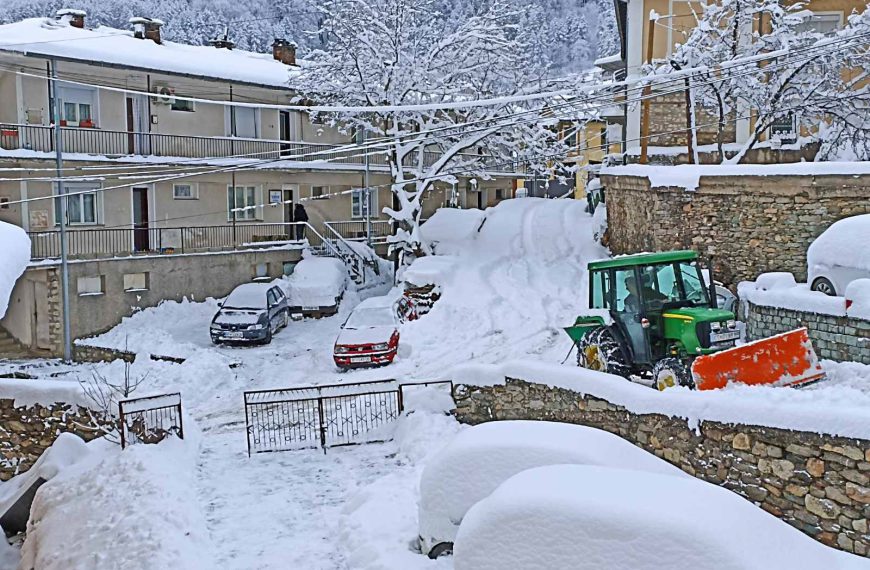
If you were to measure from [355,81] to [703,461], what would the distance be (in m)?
19.4

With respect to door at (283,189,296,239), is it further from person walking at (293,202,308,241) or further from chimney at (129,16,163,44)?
chimney at (129,16,163,44)

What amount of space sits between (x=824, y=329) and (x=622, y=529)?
9348 mm

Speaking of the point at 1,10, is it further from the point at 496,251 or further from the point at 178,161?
the point at 496,251

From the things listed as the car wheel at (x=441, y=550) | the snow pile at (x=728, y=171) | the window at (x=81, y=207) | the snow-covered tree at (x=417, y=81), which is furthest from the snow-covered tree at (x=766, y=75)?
the window at (x=81, y=207)

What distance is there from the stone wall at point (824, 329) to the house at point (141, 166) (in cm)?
1118

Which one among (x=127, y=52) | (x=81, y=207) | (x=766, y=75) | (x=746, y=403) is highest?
(x=127, y=52)

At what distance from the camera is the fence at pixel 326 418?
14539mm

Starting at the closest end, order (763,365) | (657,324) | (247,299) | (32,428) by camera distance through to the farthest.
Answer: (763,365) → (657,324) → (32,428) → (247,299)

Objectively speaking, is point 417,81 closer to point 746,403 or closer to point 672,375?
point 672,375

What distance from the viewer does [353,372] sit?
18.8m

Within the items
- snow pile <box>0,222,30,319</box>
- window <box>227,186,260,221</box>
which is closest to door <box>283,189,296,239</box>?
window <box>227,186,260,221</box>

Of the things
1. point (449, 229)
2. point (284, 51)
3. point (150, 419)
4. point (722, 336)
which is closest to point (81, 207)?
point (449, 229)

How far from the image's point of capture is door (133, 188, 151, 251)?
27625 mm

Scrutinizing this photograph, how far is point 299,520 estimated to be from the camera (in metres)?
11.1
